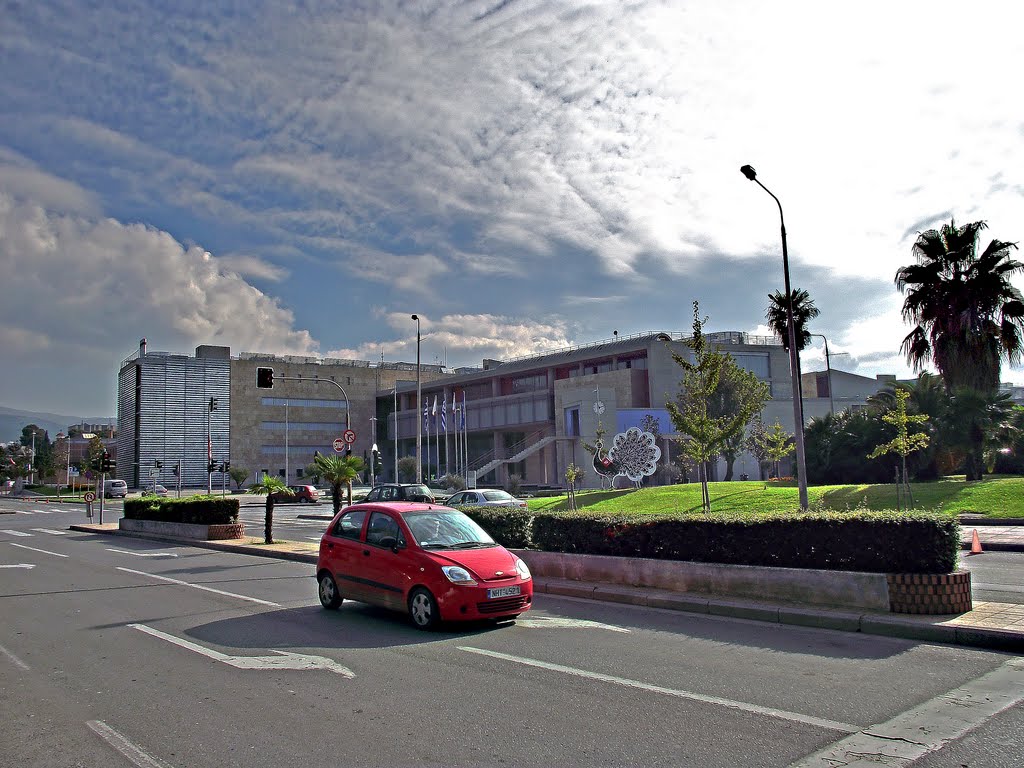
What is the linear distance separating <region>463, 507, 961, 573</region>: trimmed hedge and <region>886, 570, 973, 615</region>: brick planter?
0.45ft

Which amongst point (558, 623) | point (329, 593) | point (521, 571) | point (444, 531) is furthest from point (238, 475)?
point (558, 623)

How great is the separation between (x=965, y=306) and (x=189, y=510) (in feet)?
95.5

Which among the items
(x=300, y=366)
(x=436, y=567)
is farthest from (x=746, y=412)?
(x=300, y=366)

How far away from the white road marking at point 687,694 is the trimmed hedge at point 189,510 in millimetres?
17372

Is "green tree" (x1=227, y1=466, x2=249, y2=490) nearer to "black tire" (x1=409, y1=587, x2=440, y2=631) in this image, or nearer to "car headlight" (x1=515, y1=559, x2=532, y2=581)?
"black tire" (x1=409, y1=587, x2=440, y2=631)

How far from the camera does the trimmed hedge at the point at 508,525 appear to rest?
13633 mm

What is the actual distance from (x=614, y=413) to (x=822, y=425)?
23.8 m

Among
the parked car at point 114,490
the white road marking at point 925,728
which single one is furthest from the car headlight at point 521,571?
the parked car at point 114,490

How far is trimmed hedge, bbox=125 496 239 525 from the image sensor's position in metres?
24.4

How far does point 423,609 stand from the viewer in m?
9.41

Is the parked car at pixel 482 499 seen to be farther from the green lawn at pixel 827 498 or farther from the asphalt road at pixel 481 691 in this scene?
the asphalt road at pixel 481 691

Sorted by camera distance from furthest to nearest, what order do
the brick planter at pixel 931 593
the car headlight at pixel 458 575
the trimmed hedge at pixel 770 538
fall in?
the car headlight at pixel 458 575 < the trimmed hedge at pixel 770 538 < the brick planter at pixel 931 593

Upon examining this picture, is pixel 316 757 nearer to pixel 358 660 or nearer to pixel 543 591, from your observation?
pixel 358 660

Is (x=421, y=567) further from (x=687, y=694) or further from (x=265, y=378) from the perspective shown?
(x=265, y=378)
